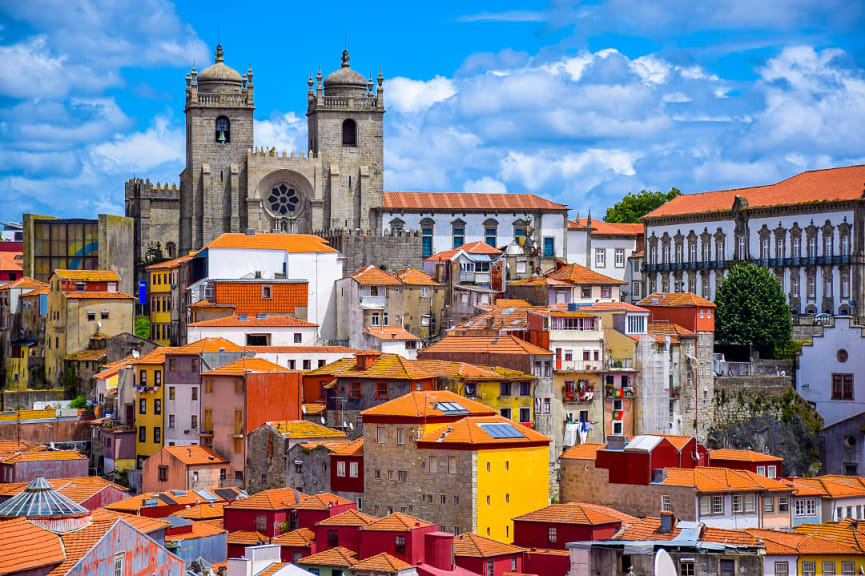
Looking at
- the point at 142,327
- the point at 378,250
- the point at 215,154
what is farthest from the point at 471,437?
the point at 215,154

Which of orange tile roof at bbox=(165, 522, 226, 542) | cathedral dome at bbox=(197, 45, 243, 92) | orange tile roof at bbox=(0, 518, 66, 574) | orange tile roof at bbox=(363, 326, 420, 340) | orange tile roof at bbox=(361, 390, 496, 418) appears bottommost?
orange tile roof at bbox=(165, 522, 226, 542)

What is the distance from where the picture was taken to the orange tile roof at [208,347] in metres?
86.4

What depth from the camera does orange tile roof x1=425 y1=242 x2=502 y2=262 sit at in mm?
107875

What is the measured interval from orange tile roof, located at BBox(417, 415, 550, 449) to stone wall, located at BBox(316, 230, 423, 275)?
34.6 meters

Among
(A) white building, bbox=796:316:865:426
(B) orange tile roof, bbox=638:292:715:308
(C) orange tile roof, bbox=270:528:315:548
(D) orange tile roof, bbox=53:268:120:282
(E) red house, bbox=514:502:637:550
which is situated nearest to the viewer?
(C) orange tile roof, bbox=270:528:315:548

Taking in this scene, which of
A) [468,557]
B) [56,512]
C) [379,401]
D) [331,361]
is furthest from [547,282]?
[56,512]

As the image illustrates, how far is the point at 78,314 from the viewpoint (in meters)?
101

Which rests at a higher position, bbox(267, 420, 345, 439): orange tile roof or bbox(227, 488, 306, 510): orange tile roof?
bbox(267, 420, 345, 439): orange tile roof

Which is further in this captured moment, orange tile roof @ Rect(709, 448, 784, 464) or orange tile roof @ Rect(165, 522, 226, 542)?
orange tile roof @ Rect(709, 448, 784, 464)

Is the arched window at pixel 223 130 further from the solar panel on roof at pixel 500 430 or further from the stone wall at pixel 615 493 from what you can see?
the solar panel on roof at pixel 500 430

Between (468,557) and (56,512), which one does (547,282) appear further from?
(56,512)

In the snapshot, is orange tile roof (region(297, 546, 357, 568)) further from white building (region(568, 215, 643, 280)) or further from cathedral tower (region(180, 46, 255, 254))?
white building (region(568, 215, 643, 280))

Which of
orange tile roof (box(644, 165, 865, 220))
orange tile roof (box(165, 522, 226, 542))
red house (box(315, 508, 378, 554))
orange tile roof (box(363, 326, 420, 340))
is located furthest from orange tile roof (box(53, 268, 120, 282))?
orange tile roof (box(644, 165, 865, 220))

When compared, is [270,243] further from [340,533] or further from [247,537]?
[340,533]
